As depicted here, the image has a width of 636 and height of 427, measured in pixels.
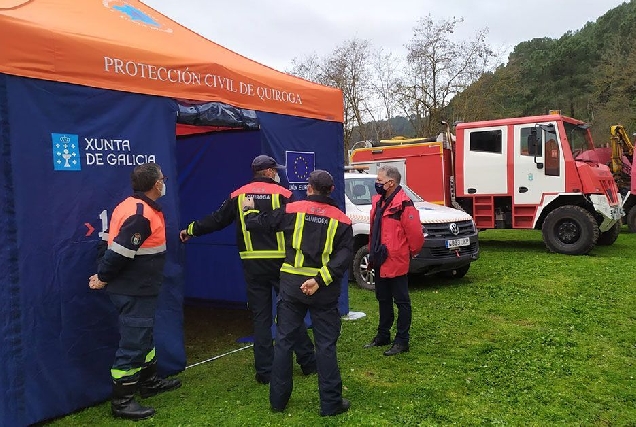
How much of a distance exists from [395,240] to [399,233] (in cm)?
8

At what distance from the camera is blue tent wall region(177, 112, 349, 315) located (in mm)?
5828

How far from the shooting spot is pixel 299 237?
12.8ft

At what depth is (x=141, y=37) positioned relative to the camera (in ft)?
15.6

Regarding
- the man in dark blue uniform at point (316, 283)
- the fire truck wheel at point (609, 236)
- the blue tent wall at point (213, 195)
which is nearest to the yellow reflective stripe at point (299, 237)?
the man in dark blue uniform at point (316, 283)

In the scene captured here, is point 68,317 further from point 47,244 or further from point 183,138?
point 183,138

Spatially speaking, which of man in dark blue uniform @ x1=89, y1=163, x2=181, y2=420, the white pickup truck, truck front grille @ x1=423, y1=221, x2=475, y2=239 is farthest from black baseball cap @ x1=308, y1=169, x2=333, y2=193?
truck front grille @ x1=423, y1=221, x2=475, y2=239

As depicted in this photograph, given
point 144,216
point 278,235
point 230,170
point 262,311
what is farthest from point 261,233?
point 230,170

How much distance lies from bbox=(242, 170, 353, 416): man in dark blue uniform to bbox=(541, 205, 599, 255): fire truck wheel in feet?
27.7

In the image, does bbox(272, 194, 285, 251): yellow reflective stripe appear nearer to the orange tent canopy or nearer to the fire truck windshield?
the orange tent canopy

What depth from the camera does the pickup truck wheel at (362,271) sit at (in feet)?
27.3

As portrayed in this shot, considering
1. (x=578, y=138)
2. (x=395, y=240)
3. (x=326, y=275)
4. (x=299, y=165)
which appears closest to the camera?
(x=326, y=275)

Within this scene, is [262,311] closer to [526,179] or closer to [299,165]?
[299,165]

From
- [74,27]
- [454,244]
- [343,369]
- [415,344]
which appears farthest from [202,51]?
[454,244]

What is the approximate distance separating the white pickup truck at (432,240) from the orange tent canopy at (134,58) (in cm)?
252
